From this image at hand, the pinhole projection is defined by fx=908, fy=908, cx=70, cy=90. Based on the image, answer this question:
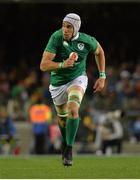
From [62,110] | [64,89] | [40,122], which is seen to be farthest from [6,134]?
[64,89]

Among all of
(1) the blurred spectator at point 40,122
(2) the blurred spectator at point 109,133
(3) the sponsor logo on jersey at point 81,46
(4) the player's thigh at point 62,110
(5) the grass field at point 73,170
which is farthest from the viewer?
(1) the blurred spectator at point 40,122

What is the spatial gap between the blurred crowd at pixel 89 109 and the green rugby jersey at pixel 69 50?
9617 mm

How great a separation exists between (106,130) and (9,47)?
28.2 feet

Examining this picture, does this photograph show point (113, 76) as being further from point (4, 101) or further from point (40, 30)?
point (40, 30)

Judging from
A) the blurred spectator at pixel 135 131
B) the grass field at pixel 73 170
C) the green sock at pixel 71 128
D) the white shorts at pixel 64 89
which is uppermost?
the white shorts at pixel 64 89

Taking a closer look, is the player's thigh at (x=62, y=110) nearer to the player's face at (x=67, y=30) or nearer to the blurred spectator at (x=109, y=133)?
the player's face at (x=67, y=30)

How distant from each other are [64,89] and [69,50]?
73 centimetres

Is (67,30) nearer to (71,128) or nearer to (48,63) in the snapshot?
(48,63)

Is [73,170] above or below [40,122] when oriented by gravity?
above

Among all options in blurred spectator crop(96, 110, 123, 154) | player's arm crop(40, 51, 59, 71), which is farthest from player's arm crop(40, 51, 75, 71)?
blurred spectator crop(96, 110, 123, 154)

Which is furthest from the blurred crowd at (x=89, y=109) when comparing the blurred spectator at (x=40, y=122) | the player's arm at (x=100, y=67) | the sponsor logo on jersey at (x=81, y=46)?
the sponsor logo on jersey at (x=81, y=46)

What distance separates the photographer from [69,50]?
14.2 metres

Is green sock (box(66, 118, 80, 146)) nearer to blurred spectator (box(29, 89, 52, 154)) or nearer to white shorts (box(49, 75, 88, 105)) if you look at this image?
white shorts (box(49, 75, 88, 105))

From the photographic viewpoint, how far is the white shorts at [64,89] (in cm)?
1427
